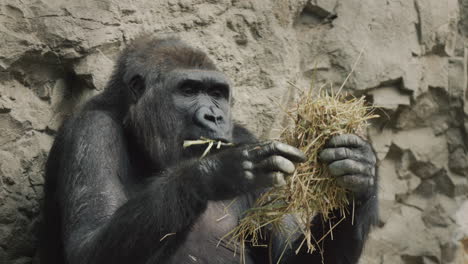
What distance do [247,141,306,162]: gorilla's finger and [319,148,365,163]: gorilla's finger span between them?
314mm

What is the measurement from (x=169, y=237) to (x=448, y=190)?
4.29 metres

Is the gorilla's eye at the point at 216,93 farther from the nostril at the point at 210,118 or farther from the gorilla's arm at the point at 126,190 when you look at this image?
the gorilla's arm at the point at 126,190

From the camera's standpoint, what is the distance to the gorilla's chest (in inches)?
194

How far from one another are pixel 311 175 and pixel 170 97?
152 centimetres

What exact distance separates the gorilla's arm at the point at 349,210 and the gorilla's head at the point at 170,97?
0.88 meters

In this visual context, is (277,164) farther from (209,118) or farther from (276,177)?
(209,118)

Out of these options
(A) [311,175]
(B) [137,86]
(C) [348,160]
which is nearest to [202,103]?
(B) [137,86]

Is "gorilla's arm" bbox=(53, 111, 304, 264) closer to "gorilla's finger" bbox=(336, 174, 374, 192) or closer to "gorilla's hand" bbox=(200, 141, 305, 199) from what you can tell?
"gorilla's hand" bbox=(200, 141, 305, 199)

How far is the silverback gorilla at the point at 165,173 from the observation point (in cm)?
403

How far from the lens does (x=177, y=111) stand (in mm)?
5223

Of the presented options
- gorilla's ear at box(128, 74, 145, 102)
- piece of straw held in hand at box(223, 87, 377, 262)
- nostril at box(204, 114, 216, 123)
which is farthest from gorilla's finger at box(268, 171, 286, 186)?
gorilla's ear at box(128, 74, 145, 102)

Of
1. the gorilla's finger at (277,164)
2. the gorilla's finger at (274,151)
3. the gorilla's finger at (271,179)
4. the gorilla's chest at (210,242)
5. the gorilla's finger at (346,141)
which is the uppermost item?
the gorilla's finger at (274,151)

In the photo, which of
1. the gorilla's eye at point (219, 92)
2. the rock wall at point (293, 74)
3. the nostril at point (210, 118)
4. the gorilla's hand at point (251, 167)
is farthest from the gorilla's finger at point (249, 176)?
the gorilla's eye at point (219, 92)

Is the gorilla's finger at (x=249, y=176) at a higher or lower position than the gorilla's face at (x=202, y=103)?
higher
